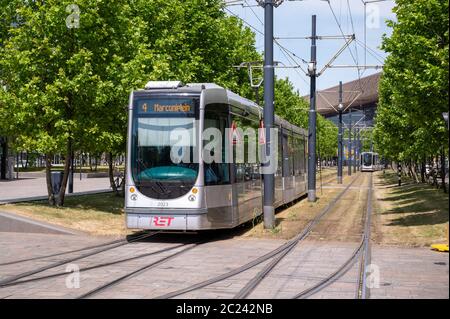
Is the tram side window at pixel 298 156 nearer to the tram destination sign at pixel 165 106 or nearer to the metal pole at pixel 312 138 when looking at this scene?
the metal pole at pixel 312 138

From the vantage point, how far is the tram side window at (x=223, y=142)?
42.0 ft

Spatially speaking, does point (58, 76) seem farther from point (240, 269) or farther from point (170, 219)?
point (240, 269)

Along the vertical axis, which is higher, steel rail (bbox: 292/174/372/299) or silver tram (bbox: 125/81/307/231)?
silver tram (bbox: 125/81/307/231)

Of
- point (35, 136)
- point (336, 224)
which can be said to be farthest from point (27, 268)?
point (336, 224)

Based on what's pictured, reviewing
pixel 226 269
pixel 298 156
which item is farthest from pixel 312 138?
pixel 226 269

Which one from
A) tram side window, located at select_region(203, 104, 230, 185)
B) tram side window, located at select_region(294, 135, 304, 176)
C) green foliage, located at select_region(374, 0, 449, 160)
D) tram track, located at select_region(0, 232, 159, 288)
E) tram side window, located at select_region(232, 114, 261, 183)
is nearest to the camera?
tram track, located at select_region(0, 232, 159, 288)

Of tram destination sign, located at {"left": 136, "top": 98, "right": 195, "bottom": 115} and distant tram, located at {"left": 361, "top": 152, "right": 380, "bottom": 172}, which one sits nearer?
tram destination sign, located at {"left": 136, "top": 98, "right": 195, "bottom": 115}

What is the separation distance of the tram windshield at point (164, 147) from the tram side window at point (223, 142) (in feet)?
0.96

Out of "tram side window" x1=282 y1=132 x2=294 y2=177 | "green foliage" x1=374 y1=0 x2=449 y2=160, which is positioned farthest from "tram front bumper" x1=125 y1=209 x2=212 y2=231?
"tram side window" x1=282 y1=132 x2=294 y2=177

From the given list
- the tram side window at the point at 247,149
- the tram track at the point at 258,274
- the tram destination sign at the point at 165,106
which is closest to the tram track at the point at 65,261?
the tram track at the point at 258,274

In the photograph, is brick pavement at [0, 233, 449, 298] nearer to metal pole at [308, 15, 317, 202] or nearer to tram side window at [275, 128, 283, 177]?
tram side window at [275, 128, 283, 177]
